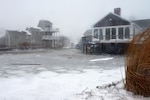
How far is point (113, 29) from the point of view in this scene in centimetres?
3200

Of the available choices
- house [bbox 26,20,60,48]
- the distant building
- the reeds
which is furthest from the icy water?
house [bbox 26,20,60,48]

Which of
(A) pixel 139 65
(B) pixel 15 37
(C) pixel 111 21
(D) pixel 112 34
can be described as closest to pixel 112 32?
(D) pixel 112 34

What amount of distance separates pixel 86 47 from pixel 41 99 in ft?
87.2

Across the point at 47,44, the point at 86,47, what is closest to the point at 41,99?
the point at 86,47

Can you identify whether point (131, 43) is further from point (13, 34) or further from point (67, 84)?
point (13, 34)

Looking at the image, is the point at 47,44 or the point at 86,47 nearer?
the point at 86,47

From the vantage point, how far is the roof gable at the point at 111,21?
31522mm

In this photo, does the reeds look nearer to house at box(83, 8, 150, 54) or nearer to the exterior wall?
house at box(83, 8, 150, 54)

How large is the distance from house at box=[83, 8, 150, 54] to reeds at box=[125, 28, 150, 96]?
71.2 feet

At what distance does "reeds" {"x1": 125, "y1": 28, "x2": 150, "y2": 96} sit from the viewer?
654 centimetres

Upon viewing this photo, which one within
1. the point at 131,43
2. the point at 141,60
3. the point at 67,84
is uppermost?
the point at 131,43

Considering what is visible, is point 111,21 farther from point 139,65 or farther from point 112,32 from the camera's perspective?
point 139,65

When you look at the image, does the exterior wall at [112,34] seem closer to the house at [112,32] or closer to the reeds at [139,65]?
the house at [112,32]

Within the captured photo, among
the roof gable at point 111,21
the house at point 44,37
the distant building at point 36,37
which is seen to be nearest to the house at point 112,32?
the roof gable at point 111,21
